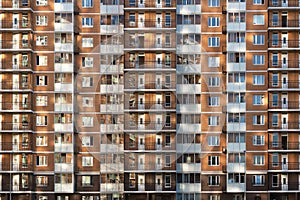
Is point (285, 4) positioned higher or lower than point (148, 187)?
higher

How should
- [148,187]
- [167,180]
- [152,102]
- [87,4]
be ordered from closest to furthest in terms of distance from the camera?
1. [148,187]
2. [167,180]
3. [152,102]
4. [87,4]

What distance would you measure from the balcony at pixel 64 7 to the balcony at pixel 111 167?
13.3 m

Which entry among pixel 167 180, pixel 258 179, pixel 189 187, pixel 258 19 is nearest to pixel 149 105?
pixel 167 180

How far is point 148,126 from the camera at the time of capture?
47594 mm

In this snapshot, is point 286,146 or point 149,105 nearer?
point 286,146

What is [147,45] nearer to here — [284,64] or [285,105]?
[284,64]

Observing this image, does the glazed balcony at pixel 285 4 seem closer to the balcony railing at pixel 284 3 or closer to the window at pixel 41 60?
the balcony railing at pixel 284 3

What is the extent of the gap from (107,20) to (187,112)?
1032 cm

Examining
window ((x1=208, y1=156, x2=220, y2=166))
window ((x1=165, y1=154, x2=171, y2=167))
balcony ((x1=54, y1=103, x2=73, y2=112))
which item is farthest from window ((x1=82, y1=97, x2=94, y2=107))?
window ((x1=208, y1=156, x2=220, y2=166))

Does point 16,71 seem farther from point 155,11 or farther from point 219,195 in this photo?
point 219,195

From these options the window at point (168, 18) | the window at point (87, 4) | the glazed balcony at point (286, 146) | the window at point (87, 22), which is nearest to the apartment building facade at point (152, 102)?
the glazed balcony at point (286, 146)

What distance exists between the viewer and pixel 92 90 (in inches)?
1903

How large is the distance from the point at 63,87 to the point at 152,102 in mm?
7541

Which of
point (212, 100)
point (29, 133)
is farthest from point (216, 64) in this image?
point (29, 133)
